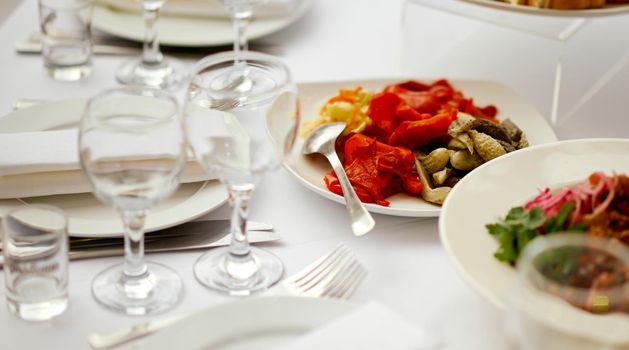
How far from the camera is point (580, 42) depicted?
6.37 ft

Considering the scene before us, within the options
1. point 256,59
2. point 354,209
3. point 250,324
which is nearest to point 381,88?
point 354,209

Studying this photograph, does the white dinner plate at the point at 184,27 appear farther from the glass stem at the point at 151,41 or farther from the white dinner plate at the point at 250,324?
the white dinner plate at the point at 250,324

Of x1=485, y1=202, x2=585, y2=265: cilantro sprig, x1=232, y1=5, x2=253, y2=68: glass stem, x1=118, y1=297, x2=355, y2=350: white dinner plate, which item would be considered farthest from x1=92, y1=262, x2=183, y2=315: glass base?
x1=232, y1=5, x2=253, y2=68: glass stem

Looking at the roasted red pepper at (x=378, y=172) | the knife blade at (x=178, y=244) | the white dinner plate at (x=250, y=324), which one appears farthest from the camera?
the roasted red pepper at (x=378, y=172)

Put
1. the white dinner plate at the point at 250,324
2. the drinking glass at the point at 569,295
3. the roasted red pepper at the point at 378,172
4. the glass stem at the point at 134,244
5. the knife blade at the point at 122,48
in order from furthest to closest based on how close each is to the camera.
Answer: the knife blade at the point at 122,48 < the roasted red pepper at the point at 378,172 < the glass stem at the point at 134,244 < the white dinner plate at the point at 250,324 < the drinking glass at the point at 569,295

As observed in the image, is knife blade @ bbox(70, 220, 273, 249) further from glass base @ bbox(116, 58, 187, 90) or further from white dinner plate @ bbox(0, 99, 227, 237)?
glass base @ bbox(116, 58, 187, 90)

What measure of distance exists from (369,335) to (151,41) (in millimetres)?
999

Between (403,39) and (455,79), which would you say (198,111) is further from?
(403,39)

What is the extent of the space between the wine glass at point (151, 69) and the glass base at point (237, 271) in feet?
1.94

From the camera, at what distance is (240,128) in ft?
3.45

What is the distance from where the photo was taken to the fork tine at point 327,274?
43.3 inches

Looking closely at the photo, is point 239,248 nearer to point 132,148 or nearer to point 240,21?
point 132,148

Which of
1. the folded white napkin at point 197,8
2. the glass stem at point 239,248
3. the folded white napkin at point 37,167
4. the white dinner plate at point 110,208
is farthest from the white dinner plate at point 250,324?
the folded white napkin at point 197,8

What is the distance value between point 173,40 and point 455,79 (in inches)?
23.2
